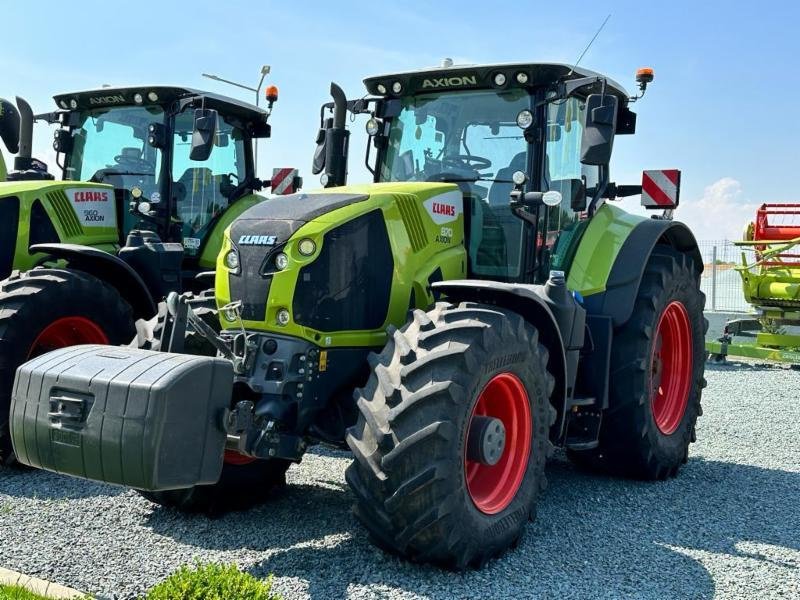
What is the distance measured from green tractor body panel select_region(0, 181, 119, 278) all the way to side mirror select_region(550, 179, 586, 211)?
13.8 ft

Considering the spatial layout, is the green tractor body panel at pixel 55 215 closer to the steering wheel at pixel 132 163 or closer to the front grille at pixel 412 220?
the steering wheel at pixel 132 163

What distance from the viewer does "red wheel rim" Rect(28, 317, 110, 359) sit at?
6.01 m

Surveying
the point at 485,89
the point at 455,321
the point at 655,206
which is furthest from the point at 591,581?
the point at 655,206

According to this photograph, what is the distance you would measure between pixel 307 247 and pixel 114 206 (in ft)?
13.5

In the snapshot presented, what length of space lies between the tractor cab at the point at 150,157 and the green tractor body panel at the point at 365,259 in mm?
3467

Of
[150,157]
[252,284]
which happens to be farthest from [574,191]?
[150,157]

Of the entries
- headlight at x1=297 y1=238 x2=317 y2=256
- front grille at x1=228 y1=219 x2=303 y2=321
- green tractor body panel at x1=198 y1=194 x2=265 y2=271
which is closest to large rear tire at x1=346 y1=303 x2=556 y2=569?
headlight at x1=297 y1=238 x2=317 y2=256

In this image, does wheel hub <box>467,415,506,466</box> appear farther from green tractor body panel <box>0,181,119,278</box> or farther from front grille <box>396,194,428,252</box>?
green tractor body panel <box>0,181,119,278</box>

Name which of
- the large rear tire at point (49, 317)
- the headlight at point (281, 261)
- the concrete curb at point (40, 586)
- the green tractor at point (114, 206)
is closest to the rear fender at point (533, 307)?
the headlight at point (281, 261)

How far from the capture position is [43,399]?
3684 millimetres

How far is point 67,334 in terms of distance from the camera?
20.4ft

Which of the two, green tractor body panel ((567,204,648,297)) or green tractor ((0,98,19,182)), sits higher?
green tractor ((0,98,19,182))

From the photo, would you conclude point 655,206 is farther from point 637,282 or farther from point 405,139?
point 405,139

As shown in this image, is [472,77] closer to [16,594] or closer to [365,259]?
[365,259]
